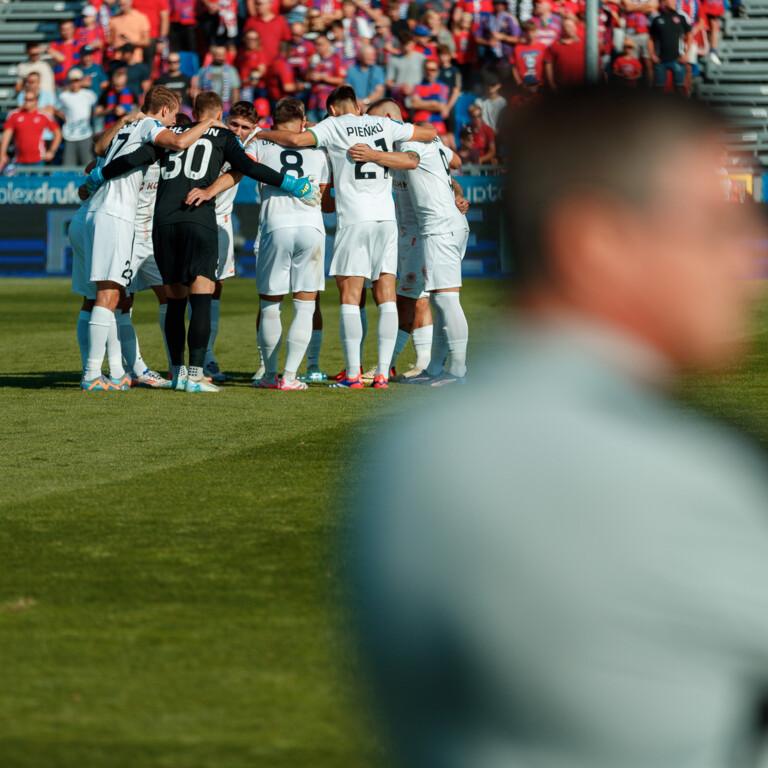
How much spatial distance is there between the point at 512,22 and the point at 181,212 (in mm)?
14175

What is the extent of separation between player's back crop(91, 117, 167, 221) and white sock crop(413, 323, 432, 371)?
2453mm

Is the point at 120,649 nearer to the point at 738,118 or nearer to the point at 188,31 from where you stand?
the point at 738,118

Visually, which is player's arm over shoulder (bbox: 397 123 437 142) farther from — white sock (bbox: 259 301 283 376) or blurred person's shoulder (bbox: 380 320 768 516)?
blurred person's shoulder (bbox: 380 320 768 516)

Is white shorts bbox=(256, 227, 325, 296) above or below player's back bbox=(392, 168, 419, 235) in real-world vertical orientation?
below

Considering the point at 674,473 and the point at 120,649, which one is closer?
Answer: the point at 674,473

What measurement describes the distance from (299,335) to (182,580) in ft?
18.1

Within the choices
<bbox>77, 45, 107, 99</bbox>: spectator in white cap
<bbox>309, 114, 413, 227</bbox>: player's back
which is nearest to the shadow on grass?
<bbox>309, 114, 413, 227</bbox>: player's back

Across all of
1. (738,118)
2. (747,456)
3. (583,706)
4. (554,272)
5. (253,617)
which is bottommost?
(253,617)

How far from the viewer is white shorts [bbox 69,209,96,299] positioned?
34.1ft

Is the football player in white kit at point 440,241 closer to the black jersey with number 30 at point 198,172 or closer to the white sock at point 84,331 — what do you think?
the black jersey with number 30 at point 198,172

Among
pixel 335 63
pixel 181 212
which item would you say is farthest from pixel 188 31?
pixel 181 212

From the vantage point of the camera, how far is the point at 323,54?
2228 centimetres

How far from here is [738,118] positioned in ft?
4.74

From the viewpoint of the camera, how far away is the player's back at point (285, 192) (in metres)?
10.4
